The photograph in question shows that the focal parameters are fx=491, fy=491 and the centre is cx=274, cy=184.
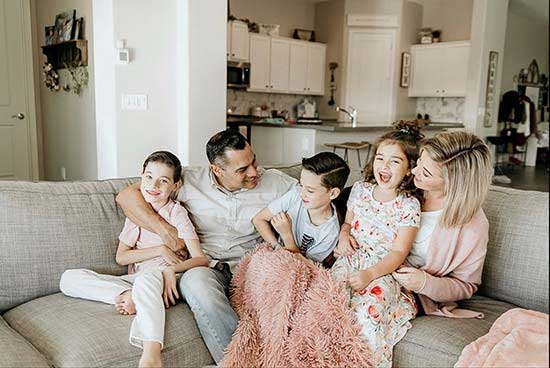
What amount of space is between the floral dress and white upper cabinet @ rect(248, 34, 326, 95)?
527 cm

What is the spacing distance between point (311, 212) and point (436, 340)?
699mm

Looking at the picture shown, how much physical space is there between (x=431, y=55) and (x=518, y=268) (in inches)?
257

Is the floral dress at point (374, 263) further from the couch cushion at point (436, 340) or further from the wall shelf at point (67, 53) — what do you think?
the wall shelf at point (67, 53)

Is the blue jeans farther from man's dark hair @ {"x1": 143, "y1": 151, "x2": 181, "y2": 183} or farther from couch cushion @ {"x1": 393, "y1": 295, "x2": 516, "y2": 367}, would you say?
couch cushion @ {"x1": 393, "y1": 295, "x2": 516, "y2": 367}

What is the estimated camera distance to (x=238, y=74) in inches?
264

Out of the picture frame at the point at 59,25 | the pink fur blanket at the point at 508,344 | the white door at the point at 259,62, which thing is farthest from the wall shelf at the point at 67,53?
the pink fur blanket at the point at 508,344

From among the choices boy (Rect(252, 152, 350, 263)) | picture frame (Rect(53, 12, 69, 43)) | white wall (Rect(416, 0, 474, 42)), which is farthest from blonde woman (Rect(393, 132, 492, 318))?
white wall (Rect(416, 0, 474, 42))

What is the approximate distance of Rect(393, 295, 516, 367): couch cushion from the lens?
5.29 ft

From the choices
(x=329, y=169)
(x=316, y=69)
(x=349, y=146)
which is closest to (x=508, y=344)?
(x=329, y=169)

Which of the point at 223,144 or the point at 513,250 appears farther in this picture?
the point at 223,144

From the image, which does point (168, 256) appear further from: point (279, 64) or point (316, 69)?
point (316, 69)

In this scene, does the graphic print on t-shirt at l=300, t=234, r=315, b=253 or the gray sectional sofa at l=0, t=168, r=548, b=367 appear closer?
the gray sectional sofa at l=0, t=168, r=548, b=367

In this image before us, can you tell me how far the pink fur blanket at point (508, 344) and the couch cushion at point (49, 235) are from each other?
140cm

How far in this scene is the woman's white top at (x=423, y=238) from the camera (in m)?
1.88
